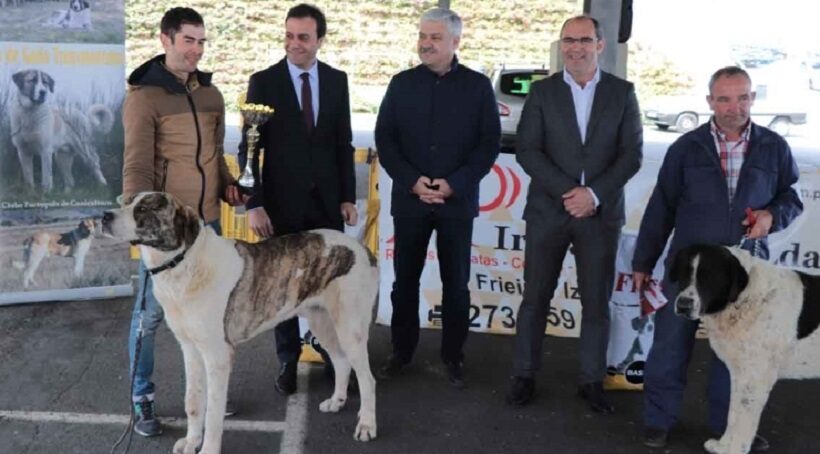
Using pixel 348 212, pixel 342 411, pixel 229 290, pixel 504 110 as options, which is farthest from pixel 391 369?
pixel 504 110

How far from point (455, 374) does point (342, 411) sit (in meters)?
0.82

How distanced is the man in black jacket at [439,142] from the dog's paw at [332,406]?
3.13 ft

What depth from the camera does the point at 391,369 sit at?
530 centimetres

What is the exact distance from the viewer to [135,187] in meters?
3.92

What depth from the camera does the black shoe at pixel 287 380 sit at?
16.3 ft

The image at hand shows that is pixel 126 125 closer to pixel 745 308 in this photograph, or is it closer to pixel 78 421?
pixel 78 421

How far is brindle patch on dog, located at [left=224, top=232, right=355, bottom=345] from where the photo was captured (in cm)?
398

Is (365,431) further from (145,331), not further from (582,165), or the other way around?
(582,165)

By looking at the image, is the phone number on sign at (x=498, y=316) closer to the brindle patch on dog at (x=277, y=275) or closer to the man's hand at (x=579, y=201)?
the man's hand at (x=579, y=201)

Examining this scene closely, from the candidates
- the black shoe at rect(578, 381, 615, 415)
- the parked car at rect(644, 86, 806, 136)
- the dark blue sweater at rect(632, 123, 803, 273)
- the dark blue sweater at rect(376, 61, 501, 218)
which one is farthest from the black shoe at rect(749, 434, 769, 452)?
the parked car at rect(644, 86, 806, 136)

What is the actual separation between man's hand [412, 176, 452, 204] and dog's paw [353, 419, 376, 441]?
4.13 ft

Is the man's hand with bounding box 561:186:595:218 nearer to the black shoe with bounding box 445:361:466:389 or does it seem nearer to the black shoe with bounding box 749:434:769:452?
the black shoe with bounding box 445:361:466:389

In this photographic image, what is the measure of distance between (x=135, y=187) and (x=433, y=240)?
266 centimetres

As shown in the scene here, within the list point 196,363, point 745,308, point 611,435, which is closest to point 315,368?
point 196,363
